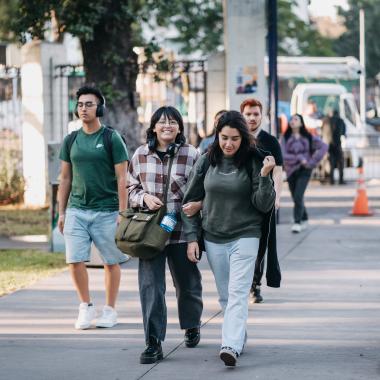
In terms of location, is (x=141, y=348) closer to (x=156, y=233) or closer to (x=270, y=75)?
(x=156, y=233)

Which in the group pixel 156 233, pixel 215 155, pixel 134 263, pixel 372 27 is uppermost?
pixel 372 27

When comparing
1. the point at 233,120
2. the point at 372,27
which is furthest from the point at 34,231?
the point at 372,27

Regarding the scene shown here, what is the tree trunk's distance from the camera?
18109mm

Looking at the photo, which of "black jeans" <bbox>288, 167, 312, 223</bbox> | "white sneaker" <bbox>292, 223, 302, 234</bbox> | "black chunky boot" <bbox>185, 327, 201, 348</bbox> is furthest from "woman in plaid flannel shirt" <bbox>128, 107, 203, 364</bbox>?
"white sneaker" <bbox>292, 223, 302, 234</bbox>

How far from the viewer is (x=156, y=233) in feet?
25.2

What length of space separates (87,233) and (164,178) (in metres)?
1.36

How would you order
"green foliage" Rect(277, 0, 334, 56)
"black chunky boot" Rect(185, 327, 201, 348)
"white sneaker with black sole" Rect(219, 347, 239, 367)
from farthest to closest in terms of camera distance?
"green foliage" Rect(277, 0, 334, 56) < "black chunky boot" Rect(185, 327, 201, 348) < "white sneaker with black sole" Rect(219, 347, 239, 367)

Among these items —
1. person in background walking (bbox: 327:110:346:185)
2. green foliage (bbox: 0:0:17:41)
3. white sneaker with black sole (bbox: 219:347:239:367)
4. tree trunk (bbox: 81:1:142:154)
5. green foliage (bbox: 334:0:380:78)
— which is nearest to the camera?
A: white sneaker with black sole (bbox: 219:347:239:367)

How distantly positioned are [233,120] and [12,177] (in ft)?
43.9

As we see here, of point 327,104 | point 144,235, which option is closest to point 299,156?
point 144,235

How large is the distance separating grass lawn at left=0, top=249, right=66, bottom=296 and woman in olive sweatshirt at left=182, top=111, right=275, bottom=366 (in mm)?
3977

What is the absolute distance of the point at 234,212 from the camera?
7527 mm

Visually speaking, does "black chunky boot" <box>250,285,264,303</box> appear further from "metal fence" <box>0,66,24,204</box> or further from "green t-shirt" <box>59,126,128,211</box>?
"metal fence" <box>0,66,24,204</box>

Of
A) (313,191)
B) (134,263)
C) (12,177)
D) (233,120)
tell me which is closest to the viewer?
Answer: (233,120)
